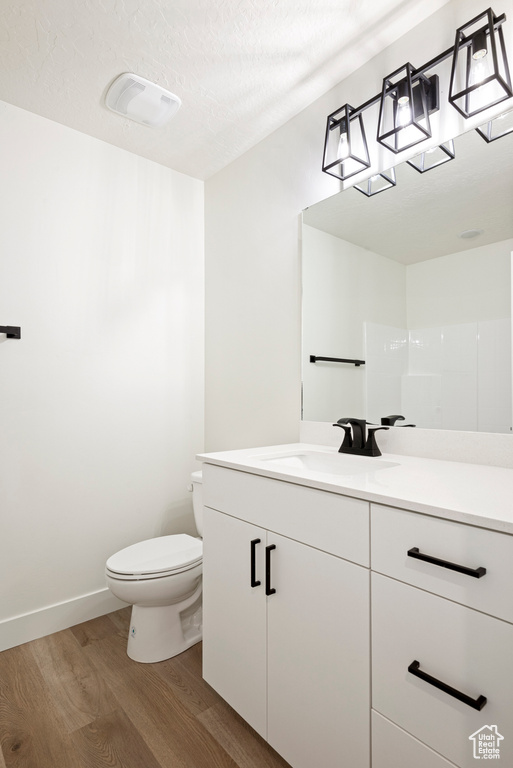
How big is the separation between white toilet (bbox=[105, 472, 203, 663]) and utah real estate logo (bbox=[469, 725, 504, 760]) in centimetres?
116

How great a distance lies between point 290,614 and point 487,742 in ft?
1.66

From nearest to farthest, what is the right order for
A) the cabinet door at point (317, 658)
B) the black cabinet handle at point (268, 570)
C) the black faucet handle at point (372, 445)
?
the cabinet door at point (317, 658) → the black cabinet handle at point (268, 570) → the black faucet handle at point (372, 445)

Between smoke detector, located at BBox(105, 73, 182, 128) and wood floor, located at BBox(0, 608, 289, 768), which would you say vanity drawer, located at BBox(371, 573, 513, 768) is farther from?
smoke detector, located at BBox(105, 73, 182, 128)

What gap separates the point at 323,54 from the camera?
1.58m

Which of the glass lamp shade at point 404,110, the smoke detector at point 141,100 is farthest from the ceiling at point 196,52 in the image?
Result: the glass lamp shade at point 404,110

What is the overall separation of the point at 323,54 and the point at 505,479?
166 centimetres

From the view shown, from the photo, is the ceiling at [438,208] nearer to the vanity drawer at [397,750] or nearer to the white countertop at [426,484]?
the white countertop at [426,484]

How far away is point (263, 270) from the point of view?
82.3 inches

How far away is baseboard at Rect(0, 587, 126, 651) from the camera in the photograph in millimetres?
1781

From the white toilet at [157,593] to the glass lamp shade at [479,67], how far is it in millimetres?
1935

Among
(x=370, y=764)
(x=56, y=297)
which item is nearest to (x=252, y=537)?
(x=370, y=764)

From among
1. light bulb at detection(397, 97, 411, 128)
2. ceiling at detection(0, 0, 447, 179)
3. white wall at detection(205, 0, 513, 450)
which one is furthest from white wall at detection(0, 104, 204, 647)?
light bulb at detection(397, 97, 411, 128)

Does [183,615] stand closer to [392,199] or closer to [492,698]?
[492,698]

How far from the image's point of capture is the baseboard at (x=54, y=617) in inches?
70.1
